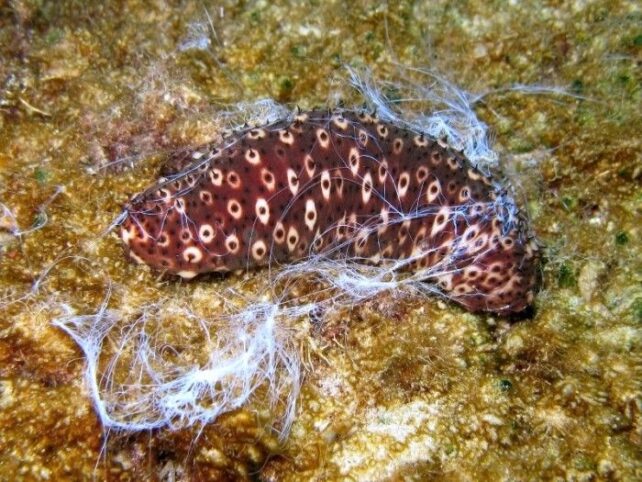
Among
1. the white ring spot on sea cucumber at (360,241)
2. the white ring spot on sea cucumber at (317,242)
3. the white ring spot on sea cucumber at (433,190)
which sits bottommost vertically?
the white ring spot on sea cucumber at (360,241)

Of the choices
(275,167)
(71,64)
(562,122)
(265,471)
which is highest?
(71,64)

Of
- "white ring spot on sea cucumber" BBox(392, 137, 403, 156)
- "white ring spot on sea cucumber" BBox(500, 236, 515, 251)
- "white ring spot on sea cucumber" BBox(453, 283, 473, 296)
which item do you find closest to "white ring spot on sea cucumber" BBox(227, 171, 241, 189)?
"white ring spot on sea cucumber" BBox(392, 137, 403, 156)

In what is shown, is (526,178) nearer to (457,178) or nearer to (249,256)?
(457,178)

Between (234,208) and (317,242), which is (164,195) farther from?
(317,242)

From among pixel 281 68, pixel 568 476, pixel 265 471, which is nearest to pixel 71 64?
pixel 281 68

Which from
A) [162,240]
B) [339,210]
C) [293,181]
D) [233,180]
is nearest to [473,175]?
[339,210]

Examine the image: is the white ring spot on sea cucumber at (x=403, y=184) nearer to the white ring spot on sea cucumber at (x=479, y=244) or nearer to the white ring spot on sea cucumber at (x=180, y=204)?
the white ring spot on sea cucumber at (x=479, y=244)

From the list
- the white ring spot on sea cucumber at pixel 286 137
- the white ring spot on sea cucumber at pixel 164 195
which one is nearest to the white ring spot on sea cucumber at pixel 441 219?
the white ring spot on sea cucumber at pixel 286 137
